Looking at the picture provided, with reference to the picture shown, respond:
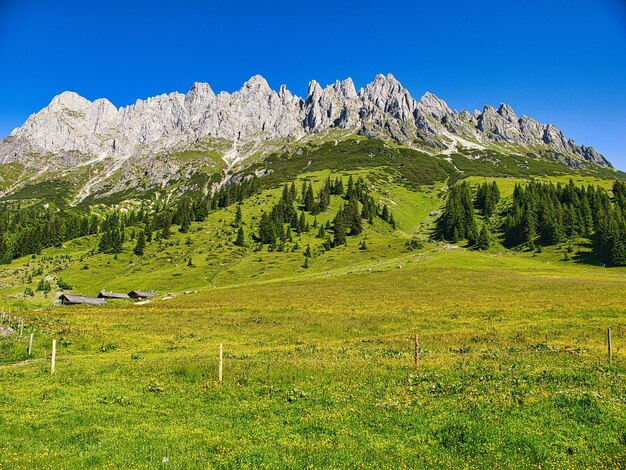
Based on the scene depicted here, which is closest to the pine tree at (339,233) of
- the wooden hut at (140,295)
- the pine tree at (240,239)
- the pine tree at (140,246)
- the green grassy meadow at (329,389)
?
the pine tree at (240,239)

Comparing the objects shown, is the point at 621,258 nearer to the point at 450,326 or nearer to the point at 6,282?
the point at 450,326

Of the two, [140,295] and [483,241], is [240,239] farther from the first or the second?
[483,241]

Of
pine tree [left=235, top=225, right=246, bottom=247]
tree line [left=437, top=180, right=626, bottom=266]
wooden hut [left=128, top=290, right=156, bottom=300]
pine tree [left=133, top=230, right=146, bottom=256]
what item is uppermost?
tree line [left=437, top=180, right=626, bottom=266]

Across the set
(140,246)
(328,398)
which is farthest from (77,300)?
(328,398)

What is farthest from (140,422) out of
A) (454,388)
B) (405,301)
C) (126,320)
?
(405,301)

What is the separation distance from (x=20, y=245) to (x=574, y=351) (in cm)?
22663

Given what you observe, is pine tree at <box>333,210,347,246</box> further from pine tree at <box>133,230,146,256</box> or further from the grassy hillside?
the grassy hillside

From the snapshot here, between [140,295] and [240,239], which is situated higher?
[240,239]

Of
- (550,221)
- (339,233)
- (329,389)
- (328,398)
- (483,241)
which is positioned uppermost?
(550,221)

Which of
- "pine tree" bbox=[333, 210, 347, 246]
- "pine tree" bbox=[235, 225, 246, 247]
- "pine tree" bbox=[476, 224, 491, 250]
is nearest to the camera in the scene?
"pine tree" bbox=[476, 224, 491, 250]

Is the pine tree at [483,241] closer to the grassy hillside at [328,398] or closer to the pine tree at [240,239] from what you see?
the pine tree at [240,239]

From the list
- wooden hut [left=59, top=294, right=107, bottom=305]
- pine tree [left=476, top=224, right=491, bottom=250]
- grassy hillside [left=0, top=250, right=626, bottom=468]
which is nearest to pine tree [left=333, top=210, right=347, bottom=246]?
pine tree [left=476, top=224, right=491, bottom=250]

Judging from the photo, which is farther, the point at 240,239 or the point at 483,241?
→ the point at 240,239

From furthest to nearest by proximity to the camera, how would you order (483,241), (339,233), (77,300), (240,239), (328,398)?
(240,239) → (339,233) → (483,241) → (77,300) → (328,398)
